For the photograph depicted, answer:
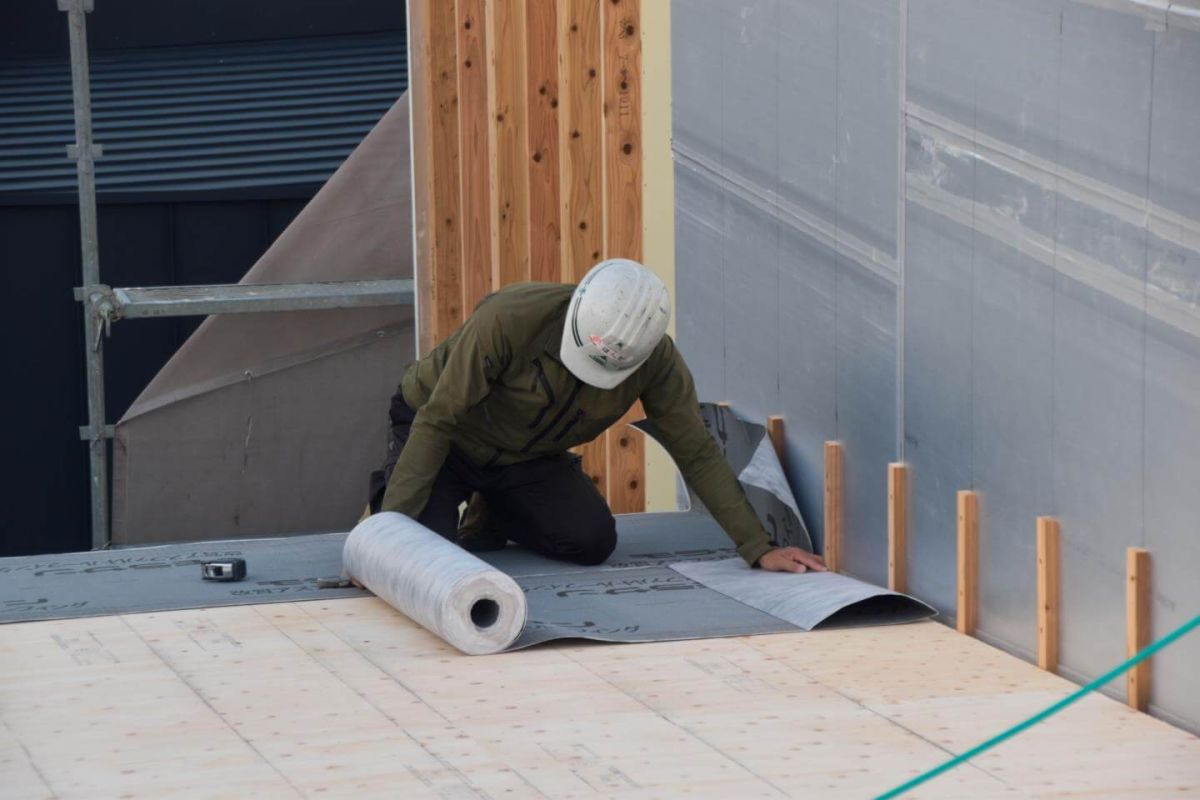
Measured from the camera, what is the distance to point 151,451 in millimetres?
9188

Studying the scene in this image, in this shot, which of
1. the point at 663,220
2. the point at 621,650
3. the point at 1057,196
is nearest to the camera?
the point at 1057,196

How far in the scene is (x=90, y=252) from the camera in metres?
8.88

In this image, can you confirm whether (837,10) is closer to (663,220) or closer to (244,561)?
(663,220)

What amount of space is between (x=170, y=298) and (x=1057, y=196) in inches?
223

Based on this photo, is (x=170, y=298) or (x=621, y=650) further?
(x=170, y=298)

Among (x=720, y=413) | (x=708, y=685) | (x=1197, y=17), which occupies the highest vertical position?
(x=1197, y=17)

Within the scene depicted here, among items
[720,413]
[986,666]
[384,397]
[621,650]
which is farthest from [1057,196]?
[384,397]

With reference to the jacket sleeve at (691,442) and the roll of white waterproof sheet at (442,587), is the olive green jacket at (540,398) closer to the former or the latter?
the jacket sleeve at (691,442)

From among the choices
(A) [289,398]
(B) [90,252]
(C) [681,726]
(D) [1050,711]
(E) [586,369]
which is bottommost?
(C) [681,726]

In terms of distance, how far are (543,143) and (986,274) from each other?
3074 millimetres

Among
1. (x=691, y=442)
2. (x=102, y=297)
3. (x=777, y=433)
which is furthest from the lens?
(x=102, y=297)

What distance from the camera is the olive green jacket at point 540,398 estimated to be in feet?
17.0

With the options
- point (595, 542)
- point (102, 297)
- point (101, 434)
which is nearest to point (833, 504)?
point (595, 542)

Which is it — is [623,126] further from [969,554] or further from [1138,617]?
[1138,617]
